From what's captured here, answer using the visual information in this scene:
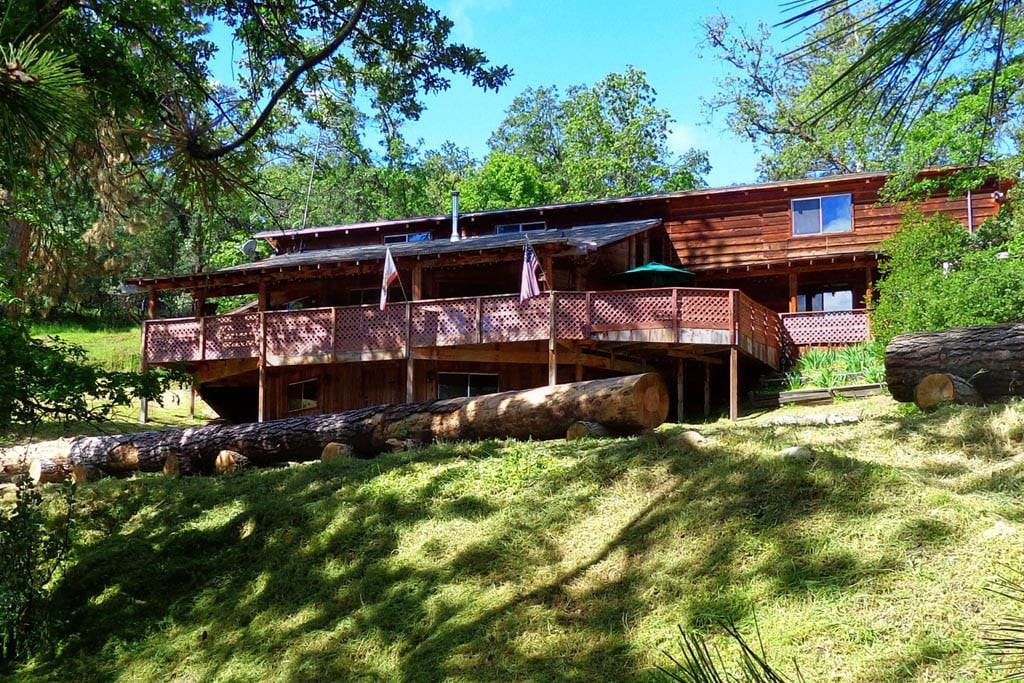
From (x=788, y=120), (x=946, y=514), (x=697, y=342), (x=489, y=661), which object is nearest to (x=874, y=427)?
(x=946, y=514)

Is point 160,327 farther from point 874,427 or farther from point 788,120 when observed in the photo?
point 788,120

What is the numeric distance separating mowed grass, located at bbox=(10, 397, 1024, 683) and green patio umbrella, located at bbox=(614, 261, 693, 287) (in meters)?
15.3

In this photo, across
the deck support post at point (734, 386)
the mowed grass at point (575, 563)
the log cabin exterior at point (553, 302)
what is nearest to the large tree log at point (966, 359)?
the mowed grass at point (575, 563)

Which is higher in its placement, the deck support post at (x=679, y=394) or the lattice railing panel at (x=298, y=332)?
the lattice railing panel at (x=298, y=332)

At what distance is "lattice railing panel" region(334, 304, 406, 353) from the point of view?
2270 centimetres

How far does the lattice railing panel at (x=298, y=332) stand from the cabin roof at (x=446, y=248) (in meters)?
1.37

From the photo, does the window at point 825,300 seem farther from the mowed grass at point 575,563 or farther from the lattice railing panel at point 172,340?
the lattice railing panel at point 172,340

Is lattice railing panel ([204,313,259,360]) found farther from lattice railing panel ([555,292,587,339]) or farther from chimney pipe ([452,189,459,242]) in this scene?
lattice railing panel ([555,292,587,339])

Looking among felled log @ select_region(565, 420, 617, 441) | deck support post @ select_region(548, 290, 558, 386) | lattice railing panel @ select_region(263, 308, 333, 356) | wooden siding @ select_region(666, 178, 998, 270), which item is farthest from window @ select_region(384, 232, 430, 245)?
felled log @ select_region(565, 420, 617, 441)

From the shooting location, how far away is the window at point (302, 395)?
1019 inches

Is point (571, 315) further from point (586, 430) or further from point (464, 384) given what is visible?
point (586, 430)

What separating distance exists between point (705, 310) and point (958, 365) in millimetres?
9701

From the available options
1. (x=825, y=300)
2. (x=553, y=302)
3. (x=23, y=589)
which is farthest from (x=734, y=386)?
(x=23, y=589)

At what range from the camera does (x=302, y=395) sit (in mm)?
26078
